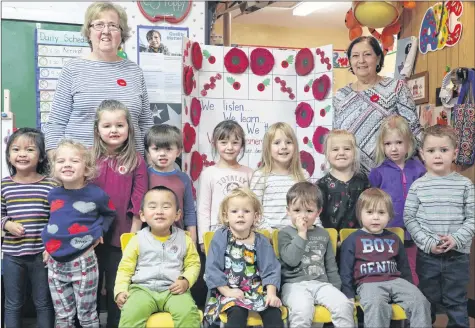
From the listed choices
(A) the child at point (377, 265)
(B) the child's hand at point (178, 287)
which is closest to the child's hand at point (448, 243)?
(A) the child at point (377, 265)

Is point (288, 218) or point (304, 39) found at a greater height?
point (304, 39)

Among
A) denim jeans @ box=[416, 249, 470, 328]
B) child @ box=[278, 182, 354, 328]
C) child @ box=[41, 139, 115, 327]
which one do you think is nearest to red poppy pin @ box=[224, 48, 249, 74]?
child @ box=[278, 182, 354, 328]

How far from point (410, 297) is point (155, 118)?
83.1 inches

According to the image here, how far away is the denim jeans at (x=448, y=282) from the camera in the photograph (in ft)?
9.60

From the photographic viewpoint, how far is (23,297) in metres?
2.74

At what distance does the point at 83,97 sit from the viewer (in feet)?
9.62

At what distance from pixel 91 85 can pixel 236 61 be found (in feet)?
3.66

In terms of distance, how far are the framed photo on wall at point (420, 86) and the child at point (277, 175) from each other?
→ 2.14 m

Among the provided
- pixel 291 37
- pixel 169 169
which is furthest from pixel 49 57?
pixel 291 37

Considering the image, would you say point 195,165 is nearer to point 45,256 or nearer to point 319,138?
point 319,138

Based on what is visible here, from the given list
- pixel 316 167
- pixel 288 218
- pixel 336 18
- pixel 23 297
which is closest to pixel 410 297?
pixel 288 218

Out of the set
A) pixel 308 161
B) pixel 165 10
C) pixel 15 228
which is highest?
pixel 165 10

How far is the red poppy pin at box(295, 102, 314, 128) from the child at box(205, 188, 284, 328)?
1.22 m

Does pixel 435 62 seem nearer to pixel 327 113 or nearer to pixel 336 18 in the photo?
pixel 327 113
